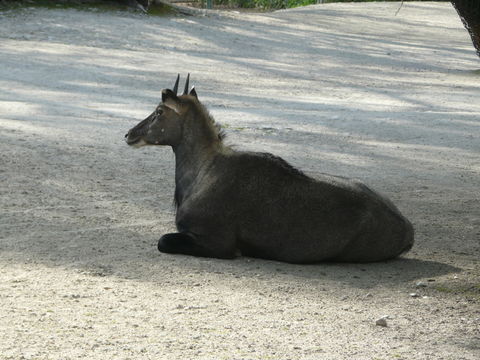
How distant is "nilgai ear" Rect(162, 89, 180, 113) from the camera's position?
7082 mm

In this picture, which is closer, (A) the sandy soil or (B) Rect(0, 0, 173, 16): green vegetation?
(A) the sandy soil

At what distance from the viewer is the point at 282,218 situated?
6.71 meters

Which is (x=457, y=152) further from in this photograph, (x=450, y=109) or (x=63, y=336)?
(x=63, y=336)

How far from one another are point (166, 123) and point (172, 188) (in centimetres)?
182

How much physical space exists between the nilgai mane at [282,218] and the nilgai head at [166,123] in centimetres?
52

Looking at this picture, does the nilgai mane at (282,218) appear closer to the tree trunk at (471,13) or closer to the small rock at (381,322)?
the small rock at (381,322)

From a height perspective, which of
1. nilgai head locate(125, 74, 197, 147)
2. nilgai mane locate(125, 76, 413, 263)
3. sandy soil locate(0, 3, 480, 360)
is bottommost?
sandy soil locate(0, 3, 480, 360)

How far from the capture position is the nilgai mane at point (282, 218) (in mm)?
6695

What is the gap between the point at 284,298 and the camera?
5.93 m

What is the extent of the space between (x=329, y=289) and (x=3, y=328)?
209 centimetres

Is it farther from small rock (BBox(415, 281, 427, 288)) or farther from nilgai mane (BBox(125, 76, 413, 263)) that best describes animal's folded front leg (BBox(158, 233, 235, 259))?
small rock (BBox(415, 281, 427, 288))

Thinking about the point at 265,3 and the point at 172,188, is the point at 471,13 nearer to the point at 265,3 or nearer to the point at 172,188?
the point at 172,188

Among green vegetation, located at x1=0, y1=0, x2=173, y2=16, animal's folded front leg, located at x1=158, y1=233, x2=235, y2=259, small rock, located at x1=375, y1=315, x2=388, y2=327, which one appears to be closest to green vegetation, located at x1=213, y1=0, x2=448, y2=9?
green vegetation, located at x1=0, y1=0, x2=173, y2=16

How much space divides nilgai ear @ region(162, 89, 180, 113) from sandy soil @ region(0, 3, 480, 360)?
3.28ft
